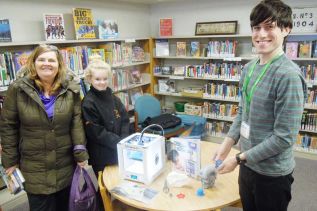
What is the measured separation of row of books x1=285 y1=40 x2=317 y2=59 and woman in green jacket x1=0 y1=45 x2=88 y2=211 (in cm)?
282

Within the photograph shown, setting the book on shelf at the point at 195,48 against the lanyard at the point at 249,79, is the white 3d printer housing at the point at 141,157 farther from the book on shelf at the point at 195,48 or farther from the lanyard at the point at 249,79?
the book on shelf at the point at 195,48

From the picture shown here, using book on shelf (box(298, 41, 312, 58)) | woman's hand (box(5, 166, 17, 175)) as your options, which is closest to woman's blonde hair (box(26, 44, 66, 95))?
woman's hand (box(5, 166, 17, 175))

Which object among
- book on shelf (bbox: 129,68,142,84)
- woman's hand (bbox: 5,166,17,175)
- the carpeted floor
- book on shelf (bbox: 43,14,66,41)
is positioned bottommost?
the carpeted floor

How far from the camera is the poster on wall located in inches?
127

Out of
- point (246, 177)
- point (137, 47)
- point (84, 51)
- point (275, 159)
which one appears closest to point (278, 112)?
point (275, 159)

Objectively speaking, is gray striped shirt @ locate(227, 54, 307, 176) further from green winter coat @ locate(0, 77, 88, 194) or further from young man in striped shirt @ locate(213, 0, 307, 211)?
green winter coat @ locate(0, 77, 88, 194)

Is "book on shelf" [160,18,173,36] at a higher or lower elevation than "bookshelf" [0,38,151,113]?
higher

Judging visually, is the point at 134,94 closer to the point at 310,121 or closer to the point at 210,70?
the point at 210,70

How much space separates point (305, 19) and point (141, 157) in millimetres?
→ 2951

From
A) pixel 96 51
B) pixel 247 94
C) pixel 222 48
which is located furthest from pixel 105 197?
pixel 222 48

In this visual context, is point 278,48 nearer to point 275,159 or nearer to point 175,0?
point 275,159

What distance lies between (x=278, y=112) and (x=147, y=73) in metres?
3.48

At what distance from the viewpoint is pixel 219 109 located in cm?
404

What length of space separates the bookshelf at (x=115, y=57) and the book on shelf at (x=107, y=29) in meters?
0.07
